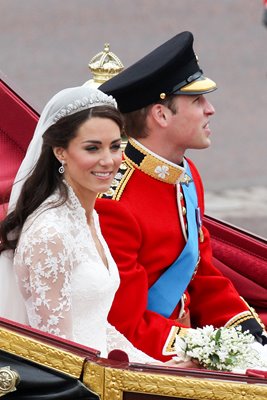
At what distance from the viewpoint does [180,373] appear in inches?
125

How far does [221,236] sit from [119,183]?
0.66m

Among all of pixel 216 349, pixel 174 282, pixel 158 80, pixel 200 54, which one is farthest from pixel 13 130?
pixel 200 54

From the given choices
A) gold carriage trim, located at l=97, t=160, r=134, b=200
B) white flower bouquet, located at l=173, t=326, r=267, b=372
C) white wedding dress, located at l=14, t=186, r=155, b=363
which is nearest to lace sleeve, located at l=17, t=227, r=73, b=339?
white wedding dress, located at l=14, t=186, r=155, b=363

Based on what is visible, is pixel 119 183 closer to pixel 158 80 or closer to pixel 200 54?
pixel 158 80

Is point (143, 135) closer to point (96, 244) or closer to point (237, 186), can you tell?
point (96, 244)

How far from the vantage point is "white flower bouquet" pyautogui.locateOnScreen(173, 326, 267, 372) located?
3.36m

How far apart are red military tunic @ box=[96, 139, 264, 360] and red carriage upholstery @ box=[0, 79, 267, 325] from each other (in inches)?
7.6

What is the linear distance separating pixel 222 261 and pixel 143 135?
727 mm

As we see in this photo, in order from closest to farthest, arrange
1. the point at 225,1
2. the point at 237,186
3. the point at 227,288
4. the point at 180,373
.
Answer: the point at 180,373
the point at 227,288
the point at 237,186
the point at 225,1

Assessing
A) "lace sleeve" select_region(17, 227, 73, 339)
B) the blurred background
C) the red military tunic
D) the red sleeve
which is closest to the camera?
"lace sleeve" select_region(17, 227, 73, 339)

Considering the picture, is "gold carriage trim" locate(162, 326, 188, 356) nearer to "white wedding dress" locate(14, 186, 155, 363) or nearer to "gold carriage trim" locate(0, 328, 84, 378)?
"white wedding dress" locate(14, 186, 155, 363)

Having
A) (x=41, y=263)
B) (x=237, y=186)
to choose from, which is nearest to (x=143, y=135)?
(x=41, y=263)

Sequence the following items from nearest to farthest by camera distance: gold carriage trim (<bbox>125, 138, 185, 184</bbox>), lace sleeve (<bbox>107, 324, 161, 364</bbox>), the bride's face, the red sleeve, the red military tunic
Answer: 1. the bride's face
2. lace sleeve (<bbox>107, 324, 161, 364</bbox>)
3. the red military tunic
4. gold carriage trim (<bbox>125, 138, 185, 184</bbox>)
5. the red sleeve

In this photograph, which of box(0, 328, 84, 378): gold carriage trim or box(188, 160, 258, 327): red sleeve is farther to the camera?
box(188, 160, 258, 327): red sleeve
